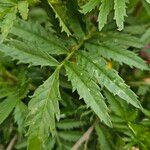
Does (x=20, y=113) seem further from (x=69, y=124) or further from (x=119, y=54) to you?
(x=119, y=54)

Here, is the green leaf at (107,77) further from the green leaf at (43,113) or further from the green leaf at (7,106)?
the green leaf at (7,106)

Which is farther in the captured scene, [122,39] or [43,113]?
[122,39]

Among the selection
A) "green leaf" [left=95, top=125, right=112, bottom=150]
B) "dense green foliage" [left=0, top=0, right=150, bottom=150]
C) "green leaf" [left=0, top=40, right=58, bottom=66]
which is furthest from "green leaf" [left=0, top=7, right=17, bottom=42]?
"green leaf" [left=95, top=125, right=112, bottom=150]

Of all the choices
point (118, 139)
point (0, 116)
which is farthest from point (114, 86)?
point (0, 116)

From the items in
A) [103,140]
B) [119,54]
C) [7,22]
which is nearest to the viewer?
[7,22]

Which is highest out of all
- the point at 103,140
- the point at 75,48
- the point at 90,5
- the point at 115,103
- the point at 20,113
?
the point at 90,5

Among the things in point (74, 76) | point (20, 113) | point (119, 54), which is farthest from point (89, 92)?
point (20, 113)

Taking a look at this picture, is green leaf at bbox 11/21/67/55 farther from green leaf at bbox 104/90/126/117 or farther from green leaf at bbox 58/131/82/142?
green leaf at bbox 58/131/82/142

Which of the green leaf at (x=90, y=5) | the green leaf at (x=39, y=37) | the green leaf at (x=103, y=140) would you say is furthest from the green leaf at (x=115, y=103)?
the green leaf at (x=90, y=5)

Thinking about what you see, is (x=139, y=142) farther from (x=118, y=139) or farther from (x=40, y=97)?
(x=40, y=97)
